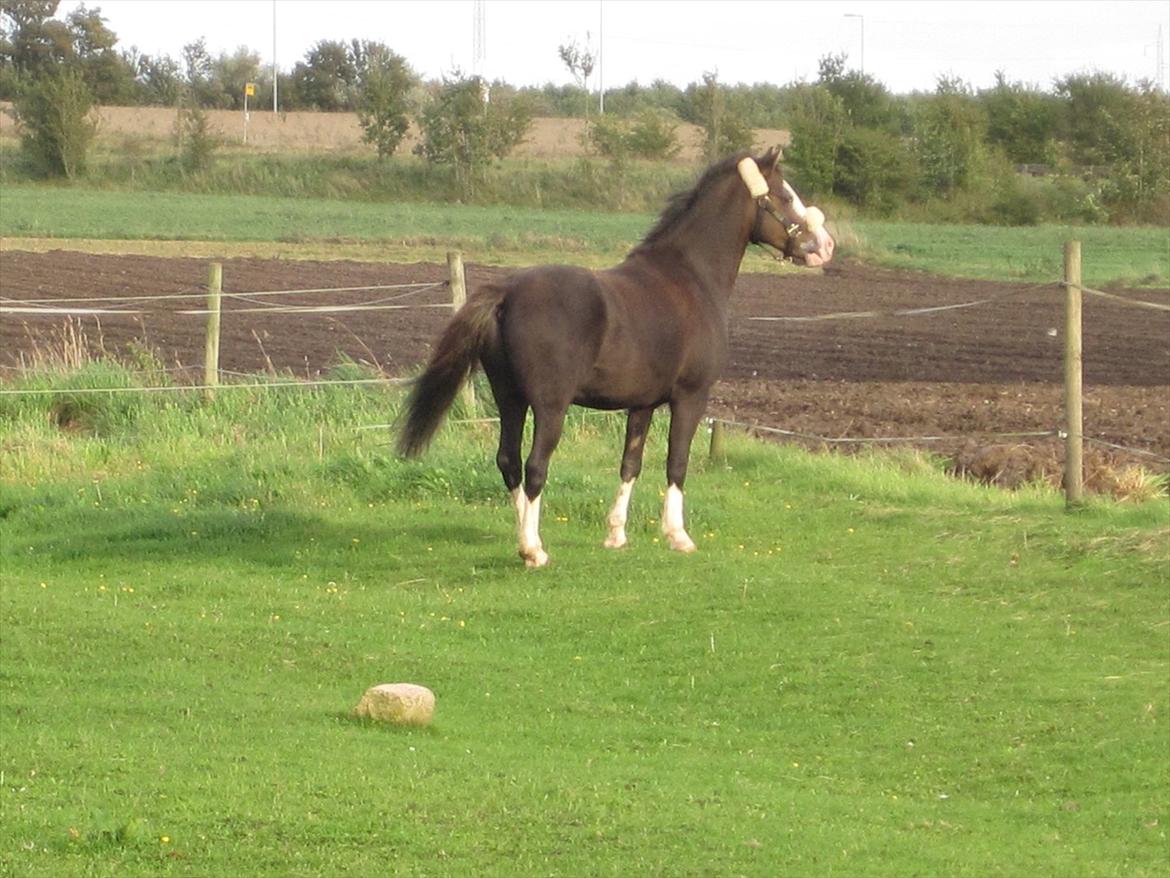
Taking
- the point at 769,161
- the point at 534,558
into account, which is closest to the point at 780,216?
the point at 769,161

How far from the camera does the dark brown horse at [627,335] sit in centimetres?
955

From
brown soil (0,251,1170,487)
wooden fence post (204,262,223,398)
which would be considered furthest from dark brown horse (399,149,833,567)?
wooden fence post (204,262,223,398)

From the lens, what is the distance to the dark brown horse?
955 centimetres

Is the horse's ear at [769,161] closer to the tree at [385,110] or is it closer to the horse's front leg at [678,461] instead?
the horse's front leg at [678,461]

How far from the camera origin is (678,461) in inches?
407

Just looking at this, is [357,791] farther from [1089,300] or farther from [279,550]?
[1089,300]

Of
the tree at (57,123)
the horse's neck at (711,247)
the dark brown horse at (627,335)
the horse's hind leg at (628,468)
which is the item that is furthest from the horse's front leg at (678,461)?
the tree at (57,123)

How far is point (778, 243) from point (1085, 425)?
23.4 ft

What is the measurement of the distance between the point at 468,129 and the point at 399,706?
60.1 meters

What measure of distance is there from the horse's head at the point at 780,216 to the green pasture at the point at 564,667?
185cm

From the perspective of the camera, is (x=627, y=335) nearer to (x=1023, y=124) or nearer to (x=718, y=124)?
(x=718, y=124)

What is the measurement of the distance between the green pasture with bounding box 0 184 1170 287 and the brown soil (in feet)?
14.3

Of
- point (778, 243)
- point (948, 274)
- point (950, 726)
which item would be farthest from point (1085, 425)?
point (948, 274)

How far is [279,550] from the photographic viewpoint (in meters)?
10.5
